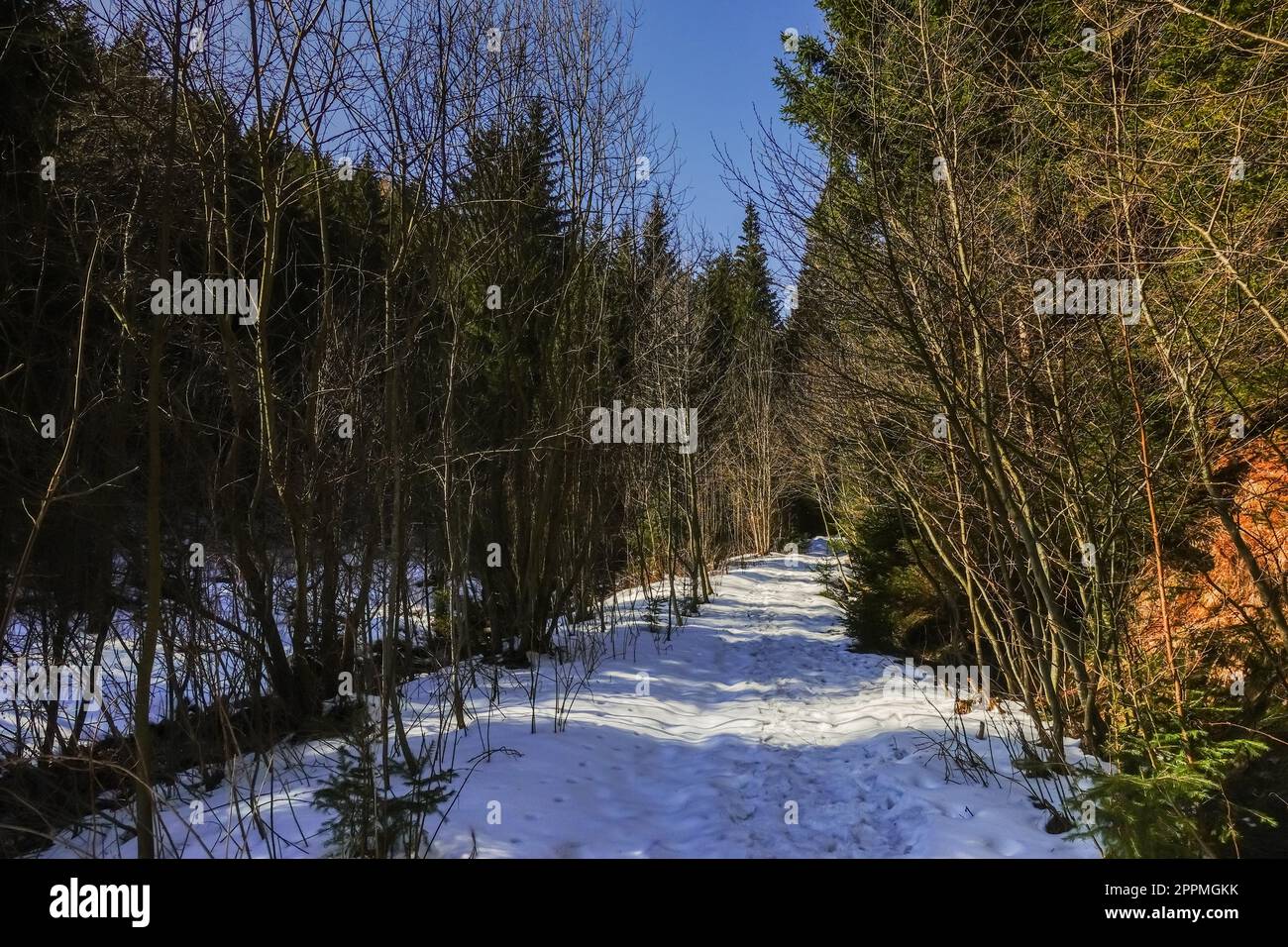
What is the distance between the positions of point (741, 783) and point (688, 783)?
1.13 ft

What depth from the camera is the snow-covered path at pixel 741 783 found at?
12.3 feet

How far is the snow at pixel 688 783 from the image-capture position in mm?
3646

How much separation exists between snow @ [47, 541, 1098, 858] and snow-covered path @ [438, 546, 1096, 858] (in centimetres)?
1

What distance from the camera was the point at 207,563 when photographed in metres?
4.64

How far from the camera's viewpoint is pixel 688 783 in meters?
4.73

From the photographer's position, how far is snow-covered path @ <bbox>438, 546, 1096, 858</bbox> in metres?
3.75

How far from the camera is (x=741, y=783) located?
4.68 m

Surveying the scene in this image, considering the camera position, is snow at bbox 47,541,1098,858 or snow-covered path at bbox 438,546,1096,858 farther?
snow-covered path at bbox 438,546,1096,858

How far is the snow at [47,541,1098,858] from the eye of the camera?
144 inches

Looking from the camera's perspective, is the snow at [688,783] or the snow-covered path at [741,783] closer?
the snow at [688,783]

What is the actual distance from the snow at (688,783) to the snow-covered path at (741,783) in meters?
0.01
